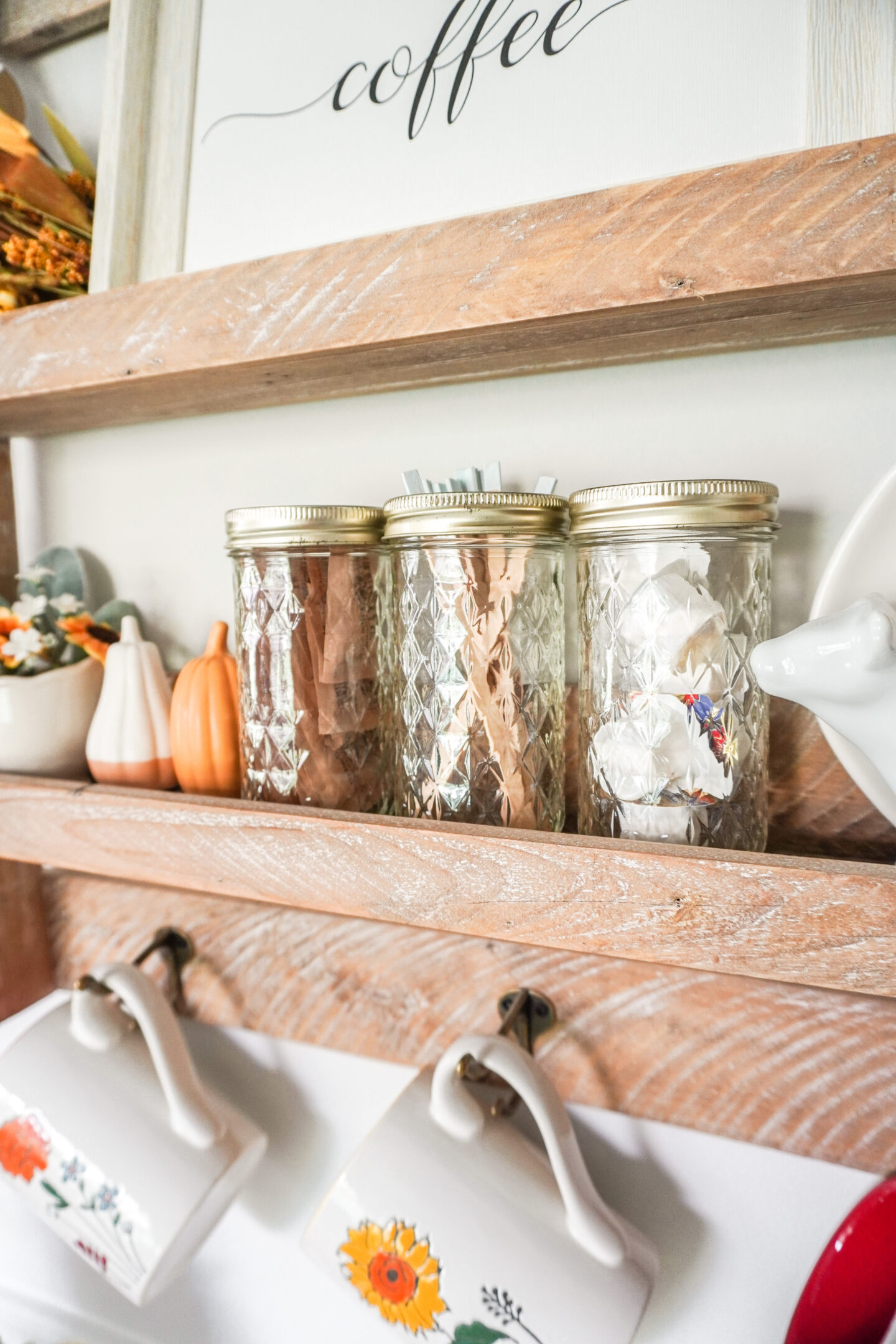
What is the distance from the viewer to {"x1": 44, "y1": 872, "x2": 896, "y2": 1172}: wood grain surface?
53cm

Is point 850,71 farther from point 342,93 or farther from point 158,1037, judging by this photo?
point 158,1037

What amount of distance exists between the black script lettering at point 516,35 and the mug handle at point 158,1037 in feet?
2.27

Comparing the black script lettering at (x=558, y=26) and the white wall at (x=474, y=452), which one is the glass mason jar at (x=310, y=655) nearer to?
the white wall at (x=474, y=452)

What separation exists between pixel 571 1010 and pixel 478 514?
1.25 feet

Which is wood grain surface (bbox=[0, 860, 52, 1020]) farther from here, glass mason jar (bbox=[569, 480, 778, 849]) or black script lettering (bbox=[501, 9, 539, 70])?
black script lettering (bbox=[501, 9, 539, 70])

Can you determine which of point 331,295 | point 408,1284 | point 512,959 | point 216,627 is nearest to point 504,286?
point 331,295

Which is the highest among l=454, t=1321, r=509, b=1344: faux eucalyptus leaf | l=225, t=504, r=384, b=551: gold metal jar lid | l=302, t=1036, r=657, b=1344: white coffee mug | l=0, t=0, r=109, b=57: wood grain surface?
l=0, t=0, r=109, b=57: wood grain surface

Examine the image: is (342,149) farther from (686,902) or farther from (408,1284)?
(408,1284)

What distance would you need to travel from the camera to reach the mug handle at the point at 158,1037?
562 mm

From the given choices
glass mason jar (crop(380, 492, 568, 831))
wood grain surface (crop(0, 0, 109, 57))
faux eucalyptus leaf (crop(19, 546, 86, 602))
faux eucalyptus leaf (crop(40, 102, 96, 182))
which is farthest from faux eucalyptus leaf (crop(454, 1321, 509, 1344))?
wood grain surface (crop(0, 0, 109, 57))

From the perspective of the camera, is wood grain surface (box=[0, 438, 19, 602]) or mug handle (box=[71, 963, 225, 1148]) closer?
mug handle (box=[71, 963, 225, 1148])

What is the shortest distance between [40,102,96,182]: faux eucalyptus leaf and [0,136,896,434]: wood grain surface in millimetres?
230

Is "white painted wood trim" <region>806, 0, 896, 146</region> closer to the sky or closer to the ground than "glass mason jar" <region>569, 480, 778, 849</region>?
closer to the sky

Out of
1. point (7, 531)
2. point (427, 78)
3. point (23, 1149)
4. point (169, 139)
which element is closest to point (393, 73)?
point (427, 78)
